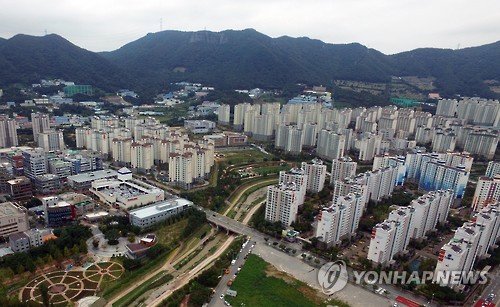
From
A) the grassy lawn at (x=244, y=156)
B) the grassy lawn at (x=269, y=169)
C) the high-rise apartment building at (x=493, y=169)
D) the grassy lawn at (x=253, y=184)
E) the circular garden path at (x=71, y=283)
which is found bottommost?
the circular garden path at (x=71, y=283)

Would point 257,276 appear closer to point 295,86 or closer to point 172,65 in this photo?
point 295,86

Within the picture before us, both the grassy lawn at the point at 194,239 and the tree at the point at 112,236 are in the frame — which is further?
the grassy lawn at the point at 194,239

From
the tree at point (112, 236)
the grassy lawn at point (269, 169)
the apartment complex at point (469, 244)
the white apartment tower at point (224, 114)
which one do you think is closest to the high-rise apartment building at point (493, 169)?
the apartment complex at point (469, 244)

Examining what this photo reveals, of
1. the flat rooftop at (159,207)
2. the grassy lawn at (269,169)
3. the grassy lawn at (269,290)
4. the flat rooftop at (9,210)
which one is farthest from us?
the grassy lawn at (269,169)

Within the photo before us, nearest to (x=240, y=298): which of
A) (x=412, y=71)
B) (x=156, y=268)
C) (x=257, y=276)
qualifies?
(x=257, y=276)

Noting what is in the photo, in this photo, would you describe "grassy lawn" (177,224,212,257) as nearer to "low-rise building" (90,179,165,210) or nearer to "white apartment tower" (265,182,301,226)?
"white apartment tower" (265,182,301,226)

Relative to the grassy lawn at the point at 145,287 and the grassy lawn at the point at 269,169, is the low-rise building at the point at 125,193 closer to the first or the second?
the grassy lawn at the point at 145,287

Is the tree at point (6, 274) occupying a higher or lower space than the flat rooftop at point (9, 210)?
lower
